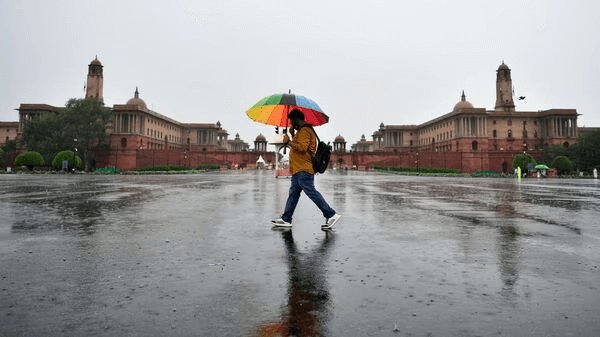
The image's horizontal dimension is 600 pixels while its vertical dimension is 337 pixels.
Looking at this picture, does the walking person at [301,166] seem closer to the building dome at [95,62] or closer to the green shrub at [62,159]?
the green shrub at [62,159]

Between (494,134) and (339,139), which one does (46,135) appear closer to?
(339,139)

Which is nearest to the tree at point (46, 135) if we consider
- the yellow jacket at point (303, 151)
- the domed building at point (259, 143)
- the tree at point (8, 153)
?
the tree at point (8, 153)

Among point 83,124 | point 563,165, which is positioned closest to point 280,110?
point 563,165

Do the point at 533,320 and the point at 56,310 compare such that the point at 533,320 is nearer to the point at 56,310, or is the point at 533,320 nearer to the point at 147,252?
the point at 56,310

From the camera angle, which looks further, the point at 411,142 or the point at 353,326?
the point at 411,142

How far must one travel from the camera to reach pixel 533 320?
2.72 m

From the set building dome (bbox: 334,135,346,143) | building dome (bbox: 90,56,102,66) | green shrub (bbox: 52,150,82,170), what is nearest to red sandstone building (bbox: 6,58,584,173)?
building dome (bbox: 90,56,102,66)

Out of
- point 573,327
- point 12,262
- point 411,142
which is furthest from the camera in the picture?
point 411,142

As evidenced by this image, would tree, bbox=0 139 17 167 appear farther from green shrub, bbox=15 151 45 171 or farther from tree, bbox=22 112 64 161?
green shrub, bbox=15 151 45 171

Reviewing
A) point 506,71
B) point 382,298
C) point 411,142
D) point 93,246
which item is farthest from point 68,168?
point 506,71

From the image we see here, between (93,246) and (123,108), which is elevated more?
(123,108)

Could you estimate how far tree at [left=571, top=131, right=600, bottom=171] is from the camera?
53.7 meters

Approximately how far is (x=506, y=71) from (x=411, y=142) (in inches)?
1104

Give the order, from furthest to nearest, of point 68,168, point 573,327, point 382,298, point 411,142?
1. point 411,142
2. point 68,168
3. point 382,298
4. point 573,327
